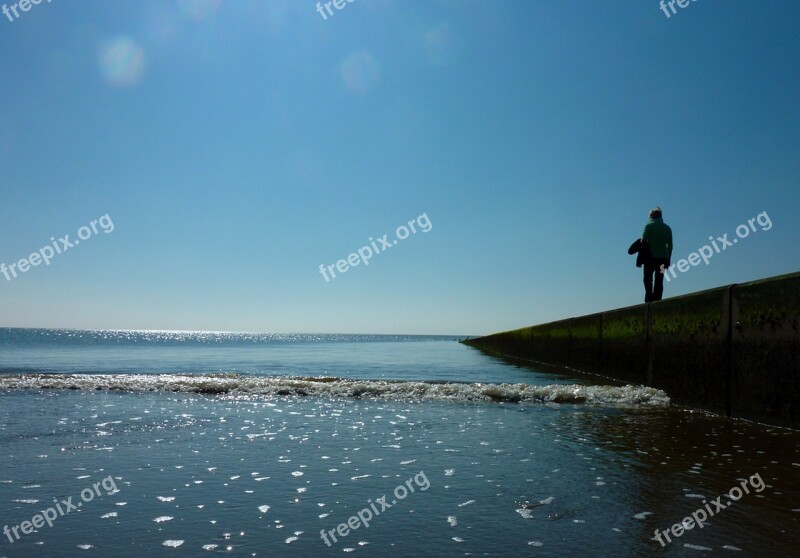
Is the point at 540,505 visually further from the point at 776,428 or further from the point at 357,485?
the point at 776,428

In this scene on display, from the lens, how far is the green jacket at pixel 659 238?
37.3 feet

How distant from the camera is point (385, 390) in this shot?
1032 cm

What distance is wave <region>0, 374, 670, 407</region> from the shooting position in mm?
9250

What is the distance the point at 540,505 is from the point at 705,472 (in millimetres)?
1734

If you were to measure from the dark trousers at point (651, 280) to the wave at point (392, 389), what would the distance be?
8.66 feet

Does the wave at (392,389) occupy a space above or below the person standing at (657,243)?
below

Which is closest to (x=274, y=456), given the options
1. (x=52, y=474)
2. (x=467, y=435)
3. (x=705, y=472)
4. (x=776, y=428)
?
(x=52, y=474)

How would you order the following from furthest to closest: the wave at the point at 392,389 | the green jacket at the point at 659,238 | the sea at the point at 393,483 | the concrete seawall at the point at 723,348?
the green jacket at the point at 659,238
the wave at the point at 392,389
the concrete seawall at the point at 723,348
the sea at the point at 393,483

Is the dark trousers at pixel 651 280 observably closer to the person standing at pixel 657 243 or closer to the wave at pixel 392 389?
the person standing at pixel 657 243

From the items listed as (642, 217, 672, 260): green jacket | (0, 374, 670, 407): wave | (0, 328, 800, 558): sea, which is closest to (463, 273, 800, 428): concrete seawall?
(0, 328, 800, 558): sea

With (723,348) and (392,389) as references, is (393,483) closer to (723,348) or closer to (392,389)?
(723,348)

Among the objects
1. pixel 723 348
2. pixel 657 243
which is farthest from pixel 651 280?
pixel 723 348

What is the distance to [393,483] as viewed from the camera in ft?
13.7

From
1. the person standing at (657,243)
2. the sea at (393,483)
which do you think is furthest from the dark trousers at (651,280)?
the sea at (393,483)
